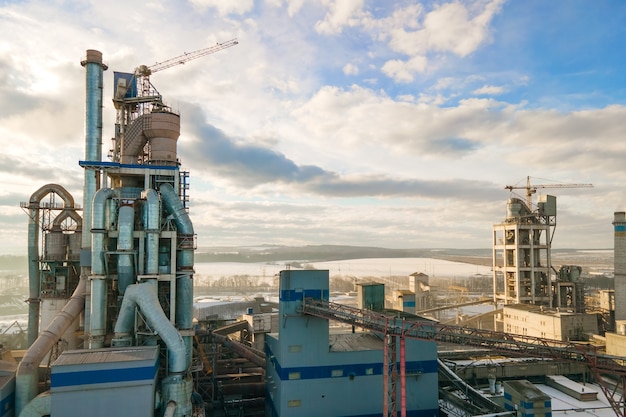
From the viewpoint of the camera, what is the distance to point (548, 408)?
22734 millimetres

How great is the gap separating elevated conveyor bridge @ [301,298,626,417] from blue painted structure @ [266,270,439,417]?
5.88 ft

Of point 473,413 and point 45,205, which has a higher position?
point 45,205

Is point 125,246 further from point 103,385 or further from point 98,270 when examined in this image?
point 103,385

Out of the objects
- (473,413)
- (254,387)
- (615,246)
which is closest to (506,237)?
(615,246)

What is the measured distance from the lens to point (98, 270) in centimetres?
2745

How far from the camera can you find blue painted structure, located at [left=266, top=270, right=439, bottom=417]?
87.0ft

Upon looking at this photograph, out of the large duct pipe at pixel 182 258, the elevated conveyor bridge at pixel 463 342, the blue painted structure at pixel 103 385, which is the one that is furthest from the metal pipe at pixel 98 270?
the elevated conveyor bridge at pixel 463 342

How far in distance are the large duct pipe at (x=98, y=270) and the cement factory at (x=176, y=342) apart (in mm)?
73

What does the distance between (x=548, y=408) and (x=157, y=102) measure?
119 feet

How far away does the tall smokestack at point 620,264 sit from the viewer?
4919 centimetres

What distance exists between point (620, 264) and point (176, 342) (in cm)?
5485

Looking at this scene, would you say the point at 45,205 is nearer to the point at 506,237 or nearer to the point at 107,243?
the point at 107,243

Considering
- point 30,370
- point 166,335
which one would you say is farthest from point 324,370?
point 30,370

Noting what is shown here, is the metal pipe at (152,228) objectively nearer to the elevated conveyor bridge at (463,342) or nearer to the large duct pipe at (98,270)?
the large duct pipe at (98,270)
